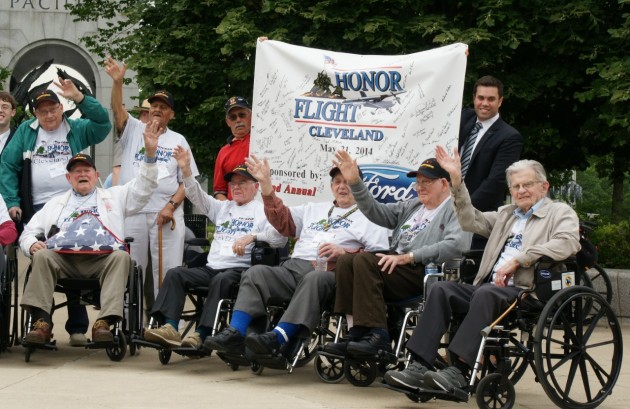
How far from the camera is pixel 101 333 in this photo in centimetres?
859

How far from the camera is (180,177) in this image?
10172 mm

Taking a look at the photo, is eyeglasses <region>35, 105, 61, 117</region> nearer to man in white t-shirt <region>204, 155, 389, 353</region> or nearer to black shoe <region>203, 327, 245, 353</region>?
man in white t-shirt <region>204, 155, 389, 353</region>

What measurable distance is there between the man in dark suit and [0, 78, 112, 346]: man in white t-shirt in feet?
9.06

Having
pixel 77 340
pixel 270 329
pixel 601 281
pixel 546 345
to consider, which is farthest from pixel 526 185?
pixel 601 281

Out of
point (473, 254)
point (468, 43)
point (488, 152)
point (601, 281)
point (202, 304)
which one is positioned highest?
point (468, 43)

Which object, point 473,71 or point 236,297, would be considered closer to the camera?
point 236,297

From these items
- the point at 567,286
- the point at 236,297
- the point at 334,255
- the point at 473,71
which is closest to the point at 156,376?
the point at 236,297

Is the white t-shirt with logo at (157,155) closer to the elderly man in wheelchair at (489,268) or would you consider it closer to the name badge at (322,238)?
the name badge at (322,238)

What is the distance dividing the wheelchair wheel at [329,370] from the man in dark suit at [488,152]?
126 cm

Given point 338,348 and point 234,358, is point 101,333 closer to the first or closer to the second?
point 234,358

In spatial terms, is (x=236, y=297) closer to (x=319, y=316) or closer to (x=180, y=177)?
(x=319, y=316)

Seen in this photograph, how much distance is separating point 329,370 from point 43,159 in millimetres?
2880

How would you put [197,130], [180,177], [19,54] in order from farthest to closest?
[19,54]
[197,130]
[180,177]

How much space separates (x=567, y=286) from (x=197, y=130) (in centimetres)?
863
